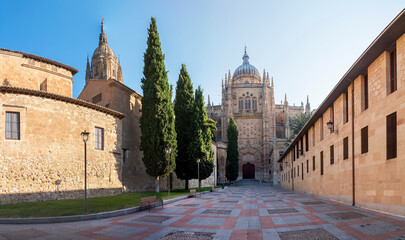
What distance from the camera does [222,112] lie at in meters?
70.5

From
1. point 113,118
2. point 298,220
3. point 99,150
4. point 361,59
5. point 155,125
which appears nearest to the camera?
point 298,220

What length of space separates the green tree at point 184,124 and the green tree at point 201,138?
0.56 m

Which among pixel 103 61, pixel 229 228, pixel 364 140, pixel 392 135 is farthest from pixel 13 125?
pixel 103 61

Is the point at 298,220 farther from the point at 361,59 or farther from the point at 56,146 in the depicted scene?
the point at 56,146

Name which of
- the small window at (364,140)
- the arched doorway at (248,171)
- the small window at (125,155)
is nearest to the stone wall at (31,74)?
the small window at (125,155)

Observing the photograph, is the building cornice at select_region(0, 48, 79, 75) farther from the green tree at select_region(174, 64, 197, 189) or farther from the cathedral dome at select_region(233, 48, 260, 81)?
the cathedral dome at select_region(233, 48, 260, 81)

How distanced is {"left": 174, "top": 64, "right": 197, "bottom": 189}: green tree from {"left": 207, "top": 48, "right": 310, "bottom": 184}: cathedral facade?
31.2m

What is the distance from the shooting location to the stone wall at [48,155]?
1439 centimetres

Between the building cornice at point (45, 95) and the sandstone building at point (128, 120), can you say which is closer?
the building cornice at point (45, 95)

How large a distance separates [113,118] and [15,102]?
24.5 ft

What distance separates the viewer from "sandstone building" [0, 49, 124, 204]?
1461cm

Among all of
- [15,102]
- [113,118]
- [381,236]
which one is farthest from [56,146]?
[381,236]

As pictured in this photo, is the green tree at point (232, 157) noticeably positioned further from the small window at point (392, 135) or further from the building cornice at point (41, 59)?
the small window at point (392, 135)

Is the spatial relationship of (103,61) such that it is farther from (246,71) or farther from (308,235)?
(308,235)
